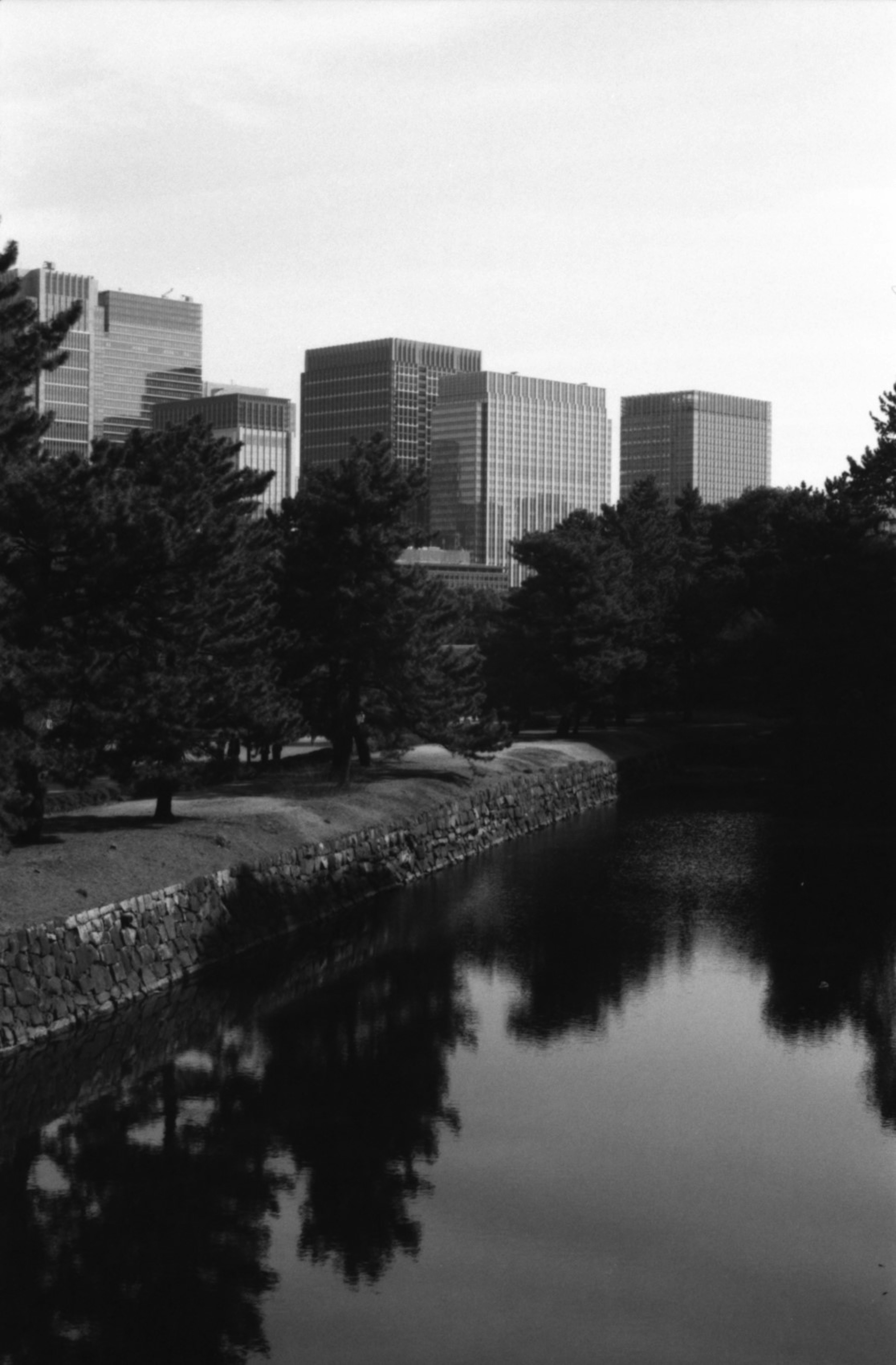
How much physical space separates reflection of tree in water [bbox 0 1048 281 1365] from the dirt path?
5828mm

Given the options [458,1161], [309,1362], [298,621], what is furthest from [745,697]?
[309,1362]

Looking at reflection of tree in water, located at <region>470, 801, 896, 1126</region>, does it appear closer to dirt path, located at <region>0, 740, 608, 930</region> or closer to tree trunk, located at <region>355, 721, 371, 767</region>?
dirt path, located at <region>0, 740, 608, 930</region>

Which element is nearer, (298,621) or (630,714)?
(298,621)

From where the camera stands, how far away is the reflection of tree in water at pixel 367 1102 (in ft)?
71.4

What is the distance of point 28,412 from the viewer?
116ft

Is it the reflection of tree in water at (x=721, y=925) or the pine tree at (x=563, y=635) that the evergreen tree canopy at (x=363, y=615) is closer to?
the reflection of tree in water at (x=721, y=925)

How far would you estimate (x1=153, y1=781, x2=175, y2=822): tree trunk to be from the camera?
43.7 meters

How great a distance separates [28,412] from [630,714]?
7282 centimetres

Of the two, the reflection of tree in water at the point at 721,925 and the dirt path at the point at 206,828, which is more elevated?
the dirt path at the point at 206,828

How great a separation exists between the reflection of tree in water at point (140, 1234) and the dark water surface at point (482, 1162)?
2.1 inches

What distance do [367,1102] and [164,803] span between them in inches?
723

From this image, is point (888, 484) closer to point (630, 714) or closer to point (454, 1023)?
point (630, 714)

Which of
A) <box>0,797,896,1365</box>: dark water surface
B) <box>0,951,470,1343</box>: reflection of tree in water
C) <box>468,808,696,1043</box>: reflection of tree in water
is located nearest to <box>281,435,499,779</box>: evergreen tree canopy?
<box>468,808,696,1043</box>: reflection of tree in water

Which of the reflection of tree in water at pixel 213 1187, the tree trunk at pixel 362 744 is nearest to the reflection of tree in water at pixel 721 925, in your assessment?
the reflection of tree in water at pixel 213 1187
